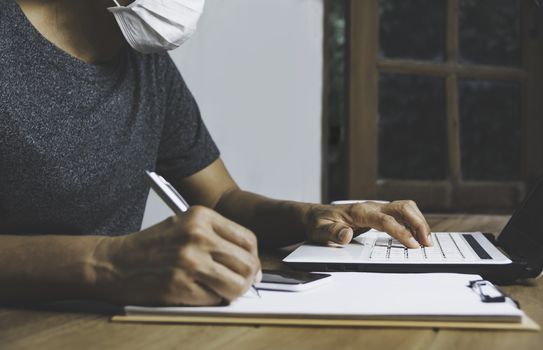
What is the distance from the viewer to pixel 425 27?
3455 mm

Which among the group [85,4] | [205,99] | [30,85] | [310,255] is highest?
[85,4]

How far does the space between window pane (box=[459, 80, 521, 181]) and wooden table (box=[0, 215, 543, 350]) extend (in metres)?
2.45

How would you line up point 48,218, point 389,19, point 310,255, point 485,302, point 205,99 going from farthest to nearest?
point 389,19 < point 205,99 < point 48,218 < point 310,255 < point 485,302

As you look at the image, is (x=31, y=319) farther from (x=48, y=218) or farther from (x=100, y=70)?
(x=100, y=70)

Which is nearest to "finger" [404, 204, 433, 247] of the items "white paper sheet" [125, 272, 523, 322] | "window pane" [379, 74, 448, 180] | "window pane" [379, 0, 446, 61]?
"white paper sheet" [125, 272, 523, 322]

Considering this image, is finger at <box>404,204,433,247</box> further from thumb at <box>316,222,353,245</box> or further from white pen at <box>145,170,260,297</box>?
white pen at <box>145,170,260,297</box>

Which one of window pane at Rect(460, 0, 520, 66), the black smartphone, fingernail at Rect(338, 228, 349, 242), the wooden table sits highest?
window pane at Rect(460, 0, 520, 66)

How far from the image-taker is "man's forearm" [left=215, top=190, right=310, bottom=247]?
1.17 meters

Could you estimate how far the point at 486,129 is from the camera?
3225 mm

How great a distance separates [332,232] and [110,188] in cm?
37

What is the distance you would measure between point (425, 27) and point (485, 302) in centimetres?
298

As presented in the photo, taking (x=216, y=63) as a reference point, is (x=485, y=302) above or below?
below

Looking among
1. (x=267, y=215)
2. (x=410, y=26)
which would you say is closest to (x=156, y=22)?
(x=267, y=215)

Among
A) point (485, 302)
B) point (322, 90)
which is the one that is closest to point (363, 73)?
point (322, 90)
